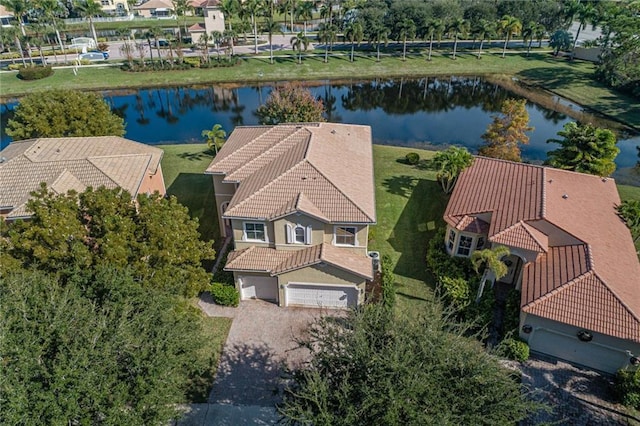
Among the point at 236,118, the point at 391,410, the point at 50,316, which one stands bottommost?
the point at 236,118

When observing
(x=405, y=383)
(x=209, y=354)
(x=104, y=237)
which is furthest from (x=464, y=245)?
(x=104, y=237)

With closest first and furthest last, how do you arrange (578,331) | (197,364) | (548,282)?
(197,364) → (578,331) → (548,282)

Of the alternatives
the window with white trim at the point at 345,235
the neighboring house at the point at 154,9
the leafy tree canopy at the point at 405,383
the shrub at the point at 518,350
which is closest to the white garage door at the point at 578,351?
the shrub at the point at 518,350

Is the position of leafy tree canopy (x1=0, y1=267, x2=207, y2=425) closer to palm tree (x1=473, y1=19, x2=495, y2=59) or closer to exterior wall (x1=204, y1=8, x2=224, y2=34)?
exterior wall (x1=204, y1=8, x2=224, y2=34)

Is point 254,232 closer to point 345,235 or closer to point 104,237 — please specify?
point 345,235

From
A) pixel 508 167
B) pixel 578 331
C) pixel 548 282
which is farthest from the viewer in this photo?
pixel 508 167

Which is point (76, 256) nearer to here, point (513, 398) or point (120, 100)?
point (513, 398)

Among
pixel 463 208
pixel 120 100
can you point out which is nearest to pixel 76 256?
pixel 463 208
